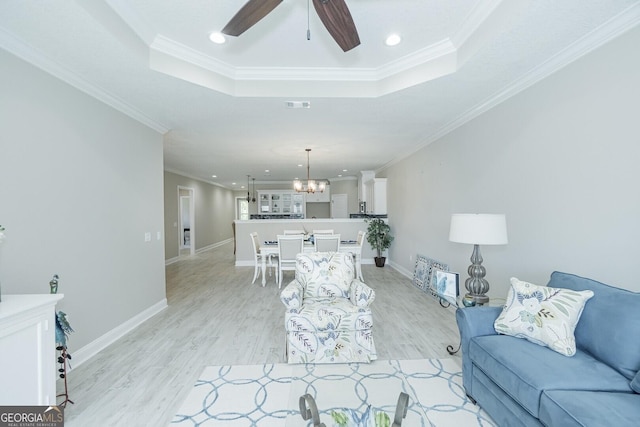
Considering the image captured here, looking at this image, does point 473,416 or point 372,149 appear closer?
point 473,416

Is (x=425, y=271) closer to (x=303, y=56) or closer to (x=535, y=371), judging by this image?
(x=535, y=371)

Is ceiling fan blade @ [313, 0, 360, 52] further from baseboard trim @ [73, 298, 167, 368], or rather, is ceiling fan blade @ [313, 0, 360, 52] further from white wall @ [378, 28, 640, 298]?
baseboard trim @ [73, 298, 167, 368]

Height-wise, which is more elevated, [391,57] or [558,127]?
[391,57]

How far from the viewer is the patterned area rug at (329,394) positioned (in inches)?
58.6

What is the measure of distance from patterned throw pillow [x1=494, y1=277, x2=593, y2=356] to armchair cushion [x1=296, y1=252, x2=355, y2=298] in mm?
1420

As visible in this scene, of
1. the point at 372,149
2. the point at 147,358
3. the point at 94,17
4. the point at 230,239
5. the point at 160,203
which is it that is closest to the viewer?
the point at 94,17

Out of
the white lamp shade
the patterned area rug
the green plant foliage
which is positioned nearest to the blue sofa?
the patterned area rug

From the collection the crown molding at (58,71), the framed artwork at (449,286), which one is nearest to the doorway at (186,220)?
the crown molding at (58,71)

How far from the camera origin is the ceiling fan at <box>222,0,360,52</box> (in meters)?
1.44

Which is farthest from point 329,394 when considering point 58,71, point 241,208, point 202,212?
point 241,208

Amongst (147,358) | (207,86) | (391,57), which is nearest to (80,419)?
(147,358)

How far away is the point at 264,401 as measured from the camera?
6.63 feet

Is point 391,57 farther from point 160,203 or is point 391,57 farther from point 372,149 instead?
point 160,203

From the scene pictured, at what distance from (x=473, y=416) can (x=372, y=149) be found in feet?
14.9
